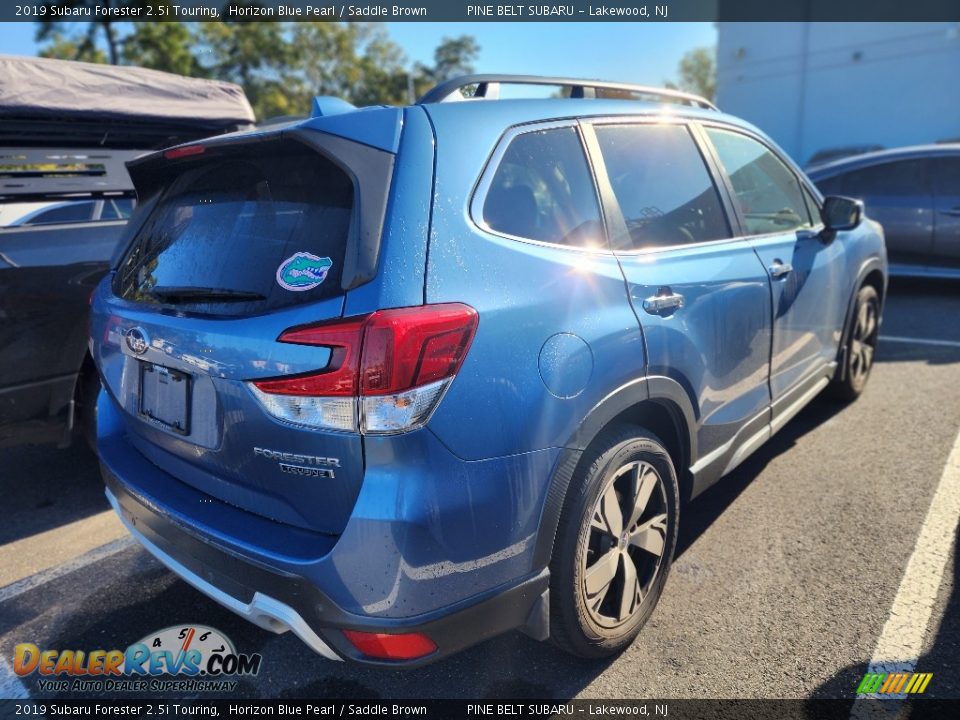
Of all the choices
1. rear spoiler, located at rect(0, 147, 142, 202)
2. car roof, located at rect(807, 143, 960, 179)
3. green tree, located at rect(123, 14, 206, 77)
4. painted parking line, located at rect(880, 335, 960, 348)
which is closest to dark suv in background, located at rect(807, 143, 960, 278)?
car roof, located at rect(807, 143, 960, 179)

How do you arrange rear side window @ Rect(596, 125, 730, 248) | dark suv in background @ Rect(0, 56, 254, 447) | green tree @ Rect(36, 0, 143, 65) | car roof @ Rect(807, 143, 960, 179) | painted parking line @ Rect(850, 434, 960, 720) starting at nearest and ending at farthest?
1. painted parking line @ Rect(850, 434, 960, 720)
2. rear side window @ Rect(596, 125, 730, 248)
3. dark suv in background @ Rect(0, 56, 254, 447)
4. car roof @ Rect(807, 143, 960, 179)
5. green tree @ Rect(36, 0, 143, 65)

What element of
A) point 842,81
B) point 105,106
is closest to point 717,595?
point 105,106

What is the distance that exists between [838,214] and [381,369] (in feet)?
10.3

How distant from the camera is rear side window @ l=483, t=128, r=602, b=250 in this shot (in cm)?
202

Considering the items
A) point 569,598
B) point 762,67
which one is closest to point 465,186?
point 569,598

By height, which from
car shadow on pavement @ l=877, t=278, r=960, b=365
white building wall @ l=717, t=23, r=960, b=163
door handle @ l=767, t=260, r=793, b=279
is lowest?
car shadow on pavement @ l=877, t=278, r=960, b=365

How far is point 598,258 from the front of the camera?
2.21m

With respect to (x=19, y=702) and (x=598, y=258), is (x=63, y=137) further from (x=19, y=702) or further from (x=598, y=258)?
(x=598, y=258)

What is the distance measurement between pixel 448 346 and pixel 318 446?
41 centimetres

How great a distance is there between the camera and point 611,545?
90.0 inches

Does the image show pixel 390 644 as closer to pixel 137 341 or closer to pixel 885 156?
pixel 137 341

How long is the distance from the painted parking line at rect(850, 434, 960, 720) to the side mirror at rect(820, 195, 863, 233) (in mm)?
1417

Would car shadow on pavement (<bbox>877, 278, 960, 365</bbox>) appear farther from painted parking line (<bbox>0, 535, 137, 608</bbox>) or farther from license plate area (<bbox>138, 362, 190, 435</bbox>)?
painted parking line (<bbox>0, 535, 137, 608</bbox>)

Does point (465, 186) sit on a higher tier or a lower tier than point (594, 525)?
higher
